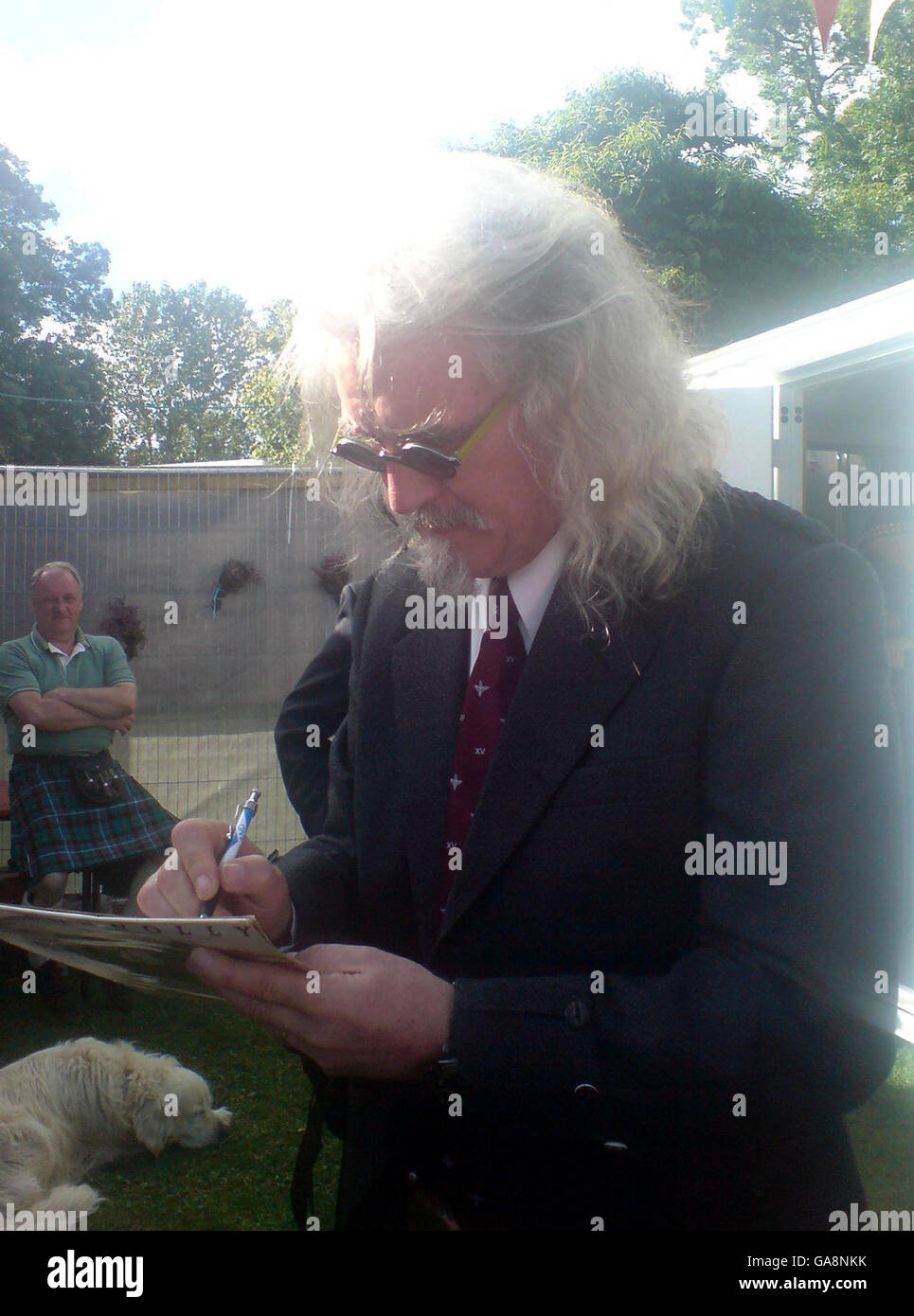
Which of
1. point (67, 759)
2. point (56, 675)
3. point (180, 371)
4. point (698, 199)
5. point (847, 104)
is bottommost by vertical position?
point (67, 759)

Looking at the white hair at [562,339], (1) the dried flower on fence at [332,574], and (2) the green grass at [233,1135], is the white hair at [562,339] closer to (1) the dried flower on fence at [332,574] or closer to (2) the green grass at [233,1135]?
(2) the green grass at [233,1135]

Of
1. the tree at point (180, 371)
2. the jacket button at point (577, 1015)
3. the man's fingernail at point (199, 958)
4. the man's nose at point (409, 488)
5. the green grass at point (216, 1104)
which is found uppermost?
the tree at point (180, 371)

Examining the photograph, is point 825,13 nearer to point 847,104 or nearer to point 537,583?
point 537,583

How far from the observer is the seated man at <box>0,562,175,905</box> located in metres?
5.39

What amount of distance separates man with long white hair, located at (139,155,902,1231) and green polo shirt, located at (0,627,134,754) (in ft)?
14.1

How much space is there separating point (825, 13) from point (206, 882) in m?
4.18

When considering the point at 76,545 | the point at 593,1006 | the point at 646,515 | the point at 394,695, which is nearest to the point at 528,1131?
the point at 593,1006

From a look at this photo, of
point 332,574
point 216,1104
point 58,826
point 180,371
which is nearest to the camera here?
point 216,1104

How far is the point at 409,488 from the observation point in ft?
4.74

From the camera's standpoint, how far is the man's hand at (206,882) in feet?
4.53

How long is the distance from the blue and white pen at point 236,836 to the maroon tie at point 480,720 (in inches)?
10.1

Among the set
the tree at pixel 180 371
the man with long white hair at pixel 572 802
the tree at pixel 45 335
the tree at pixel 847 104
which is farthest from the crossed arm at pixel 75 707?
the tree at pixel 180 371

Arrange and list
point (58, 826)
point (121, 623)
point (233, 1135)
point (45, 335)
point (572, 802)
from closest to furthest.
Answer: point (572, 802) → point (233, 1135) → point (58, 826) → point (121, 623) → point (45, 335)

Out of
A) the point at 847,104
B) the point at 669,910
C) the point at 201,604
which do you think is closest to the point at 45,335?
the point at 847,104
